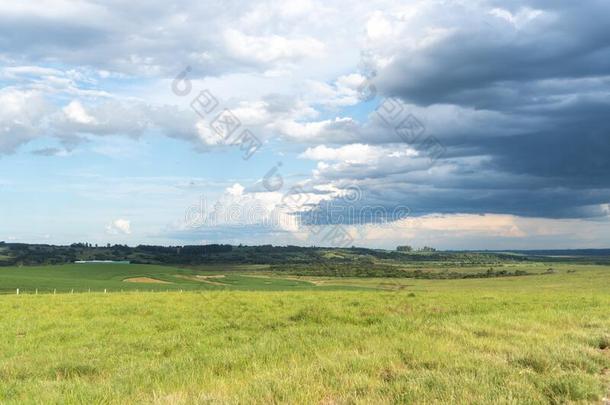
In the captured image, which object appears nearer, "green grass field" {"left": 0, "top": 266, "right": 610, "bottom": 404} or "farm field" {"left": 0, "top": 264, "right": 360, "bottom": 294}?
"green grass field" {"left": 0, "top": 266, "right": 610, "bottom": 404}

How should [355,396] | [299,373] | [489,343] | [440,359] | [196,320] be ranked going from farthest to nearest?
[196,320] → [489,343] → [440,359] → [299,373] → [355,396]

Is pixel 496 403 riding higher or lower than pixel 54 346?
higher

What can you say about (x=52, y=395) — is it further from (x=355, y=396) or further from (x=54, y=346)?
(x=54, y=346)

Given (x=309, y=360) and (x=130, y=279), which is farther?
(x=130, y=279)

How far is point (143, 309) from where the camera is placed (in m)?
27.0

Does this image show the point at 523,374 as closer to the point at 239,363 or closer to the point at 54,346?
→ the point at 239,363

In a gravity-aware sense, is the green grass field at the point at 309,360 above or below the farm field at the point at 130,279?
above

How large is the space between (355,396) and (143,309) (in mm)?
21821

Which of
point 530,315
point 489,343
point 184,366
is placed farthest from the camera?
Answer: point 530,315

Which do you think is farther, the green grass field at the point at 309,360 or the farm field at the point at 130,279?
the farm field at the point at 130,279

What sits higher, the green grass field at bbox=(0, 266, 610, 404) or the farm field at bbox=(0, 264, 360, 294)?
the green grass field at bbox=(0, 266, 610, 404)

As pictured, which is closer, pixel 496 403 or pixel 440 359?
pixel 496 403

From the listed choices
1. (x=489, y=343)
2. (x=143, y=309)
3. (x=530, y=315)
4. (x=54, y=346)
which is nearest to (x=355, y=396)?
(x=489, y=343)

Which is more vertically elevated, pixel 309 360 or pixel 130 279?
pixel 309 360
